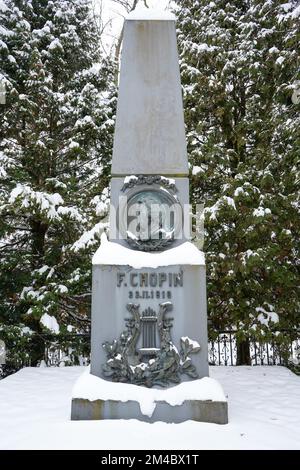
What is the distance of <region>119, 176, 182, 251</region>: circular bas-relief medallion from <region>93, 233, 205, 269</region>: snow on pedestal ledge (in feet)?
0.44

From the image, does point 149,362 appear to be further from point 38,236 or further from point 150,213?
point 38,236

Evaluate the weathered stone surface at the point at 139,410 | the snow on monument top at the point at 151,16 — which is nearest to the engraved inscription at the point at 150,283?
the weathered stone surface at the point at 139,410

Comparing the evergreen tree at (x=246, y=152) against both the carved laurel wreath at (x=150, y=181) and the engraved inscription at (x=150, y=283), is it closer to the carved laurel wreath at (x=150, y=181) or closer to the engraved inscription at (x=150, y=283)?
the carved laurel wreath at (x=150, y=181)

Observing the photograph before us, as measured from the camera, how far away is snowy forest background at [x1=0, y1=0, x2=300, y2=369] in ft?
28.9

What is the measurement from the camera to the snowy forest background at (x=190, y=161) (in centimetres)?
880

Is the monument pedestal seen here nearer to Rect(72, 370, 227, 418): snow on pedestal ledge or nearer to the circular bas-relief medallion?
Rect(72, 370, 227, 418): snow on pedestal ledge

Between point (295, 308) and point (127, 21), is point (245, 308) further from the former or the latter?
point (127, 21)

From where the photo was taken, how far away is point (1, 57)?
32.8ft

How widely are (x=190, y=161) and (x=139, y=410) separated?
20.7ft

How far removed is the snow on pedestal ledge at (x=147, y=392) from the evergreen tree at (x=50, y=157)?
4.32 metres

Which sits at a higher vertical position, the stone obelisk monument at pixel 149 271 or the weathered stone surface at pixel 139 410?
the stone obelisk monument at pixel 149 271

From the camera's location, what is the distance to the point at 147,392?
463 centimetres

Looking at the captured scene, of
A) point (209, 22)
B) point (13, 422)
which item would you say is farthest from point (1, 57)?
point (13, 422)

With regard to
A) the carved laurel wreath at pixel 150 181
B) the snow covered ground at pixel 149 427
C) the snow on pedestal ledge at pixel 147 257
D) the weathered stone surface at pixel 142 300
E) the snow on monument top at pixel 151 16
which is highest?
the snow on monument top at pixel 151 16
